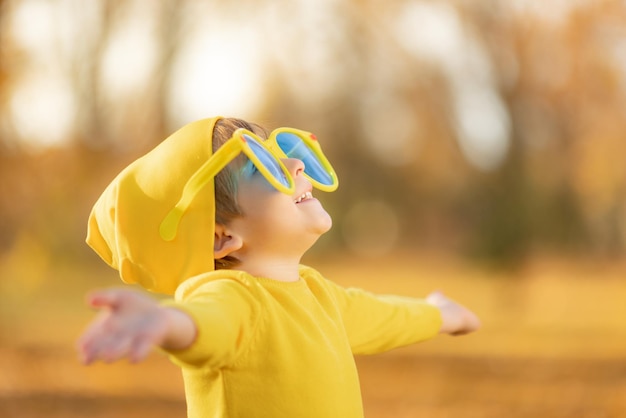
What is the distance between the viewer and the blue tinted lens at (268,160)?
7.02 ft

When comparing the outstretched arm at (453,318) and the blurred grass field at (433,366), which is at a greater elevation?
the outstretched arm at (453,318)

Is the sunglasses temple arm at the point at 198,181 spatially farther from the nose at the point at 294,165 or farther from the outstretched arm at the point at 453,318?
Answer: the outstretched arm at the point at 453,318

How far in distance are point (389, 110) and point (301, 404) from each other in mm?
25025

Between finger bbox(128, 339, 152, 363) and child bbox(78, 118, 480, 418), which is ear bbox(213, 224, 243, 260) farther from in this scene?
finger bbox(128, 339, 152, 363)

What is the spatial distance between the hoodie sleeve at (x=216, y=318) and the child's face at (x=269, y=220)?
0.15 meters

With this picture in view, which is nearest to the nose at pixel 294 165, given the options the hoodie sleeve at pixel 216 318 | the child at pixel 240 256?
the child at pixel 240 256

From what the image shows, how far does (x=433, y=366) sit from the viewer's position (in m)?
9.79

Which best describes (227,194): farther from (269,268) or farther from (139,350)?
(139,350)

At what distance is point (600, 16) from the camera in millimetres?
12078

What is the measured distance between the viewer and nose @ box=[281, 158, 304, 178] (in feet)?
7.38

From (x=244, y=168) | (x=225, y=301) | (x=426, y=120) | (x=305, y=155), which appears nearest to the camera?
(x=225, y=301)

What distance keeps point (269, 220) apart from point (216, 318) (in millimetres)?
422

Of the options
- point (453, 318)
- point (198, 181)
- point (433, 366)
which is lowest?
point (433, 366)

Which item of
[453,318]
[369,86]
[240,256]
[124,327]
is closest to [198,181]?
[240,256]
